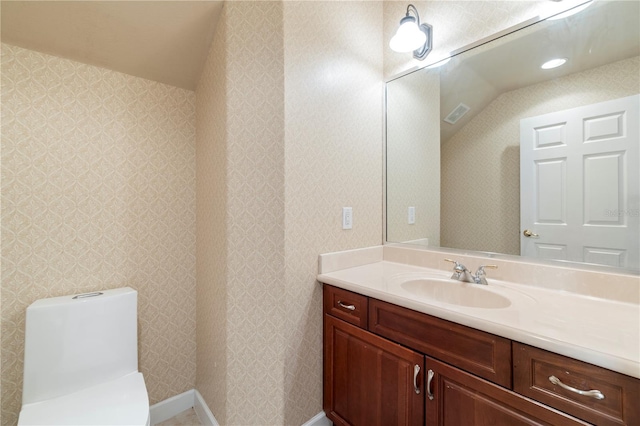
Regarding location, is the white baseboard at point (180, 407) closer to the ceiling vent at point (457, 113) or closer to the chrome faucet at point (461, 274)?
the chrome faucet at point (461, 274)

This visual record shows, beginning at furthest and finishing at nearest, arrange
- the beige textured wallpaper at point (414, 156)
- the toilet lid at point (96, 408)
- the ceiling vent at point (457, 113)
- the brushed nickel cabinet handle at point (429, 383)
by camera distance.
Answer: the beige textured wallpaper at point (414, 156), the ceiling vent at point (457, 113), the toilet lid at point (96, 408), the brushed nickel cabinet handle at point (429, 383)

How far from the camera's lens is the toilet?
1132mm

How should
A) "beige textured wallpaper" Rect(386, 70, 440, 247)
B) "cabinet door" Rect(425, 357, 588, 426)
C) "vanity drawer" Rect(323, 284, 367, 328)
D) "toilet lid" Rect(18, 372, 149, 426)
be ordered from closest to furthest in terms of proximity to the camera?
"cabinet door" Rect(425, 357, 588, 426) < "toilet lid" Rect(18, 372, 149, 426) < "vanity drawer" Rect(323, 284, 367, 328) < "beige textured wallpaper" Rect(386, 70, 440, 247)

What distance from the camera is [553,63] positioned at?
1195 mm

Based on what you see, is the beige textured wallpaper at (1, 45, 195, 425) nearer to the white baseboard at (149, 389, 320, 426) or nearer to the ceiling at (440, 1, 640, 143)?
the white baseboard at (149, 389, 320, 426)

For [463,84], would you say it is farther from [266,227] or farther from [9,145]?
[9,145]

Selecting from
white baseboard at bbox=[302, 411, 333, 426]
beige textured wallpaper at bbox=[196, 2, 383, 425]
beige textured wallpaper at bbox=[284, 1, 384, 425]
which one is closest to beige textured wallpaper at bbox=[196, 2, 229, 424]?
beige textured wallpaper at bbox=[196, 2, 383, 425]

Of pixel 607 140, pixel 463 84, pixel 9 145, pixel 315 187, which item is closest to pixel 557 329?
pixel 607 140

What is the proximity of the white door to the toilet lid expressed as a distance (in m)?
1.83

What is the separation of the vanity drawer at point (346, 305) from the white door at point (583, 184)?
0.80 meters

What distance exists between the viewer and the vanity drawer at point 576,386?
2.07ft

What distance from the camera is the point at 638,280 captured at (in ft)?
3.20

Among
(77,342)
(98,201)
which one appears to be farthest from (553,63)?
(77,342)

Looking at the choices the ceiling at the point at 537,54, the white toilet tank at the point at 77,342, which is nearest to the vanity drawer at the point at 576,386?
the ceiling at the point at 537,54
